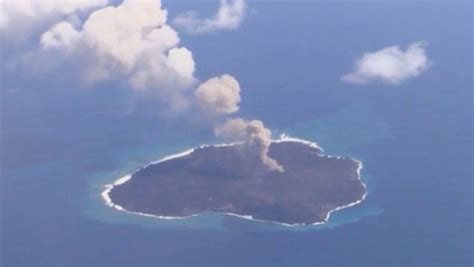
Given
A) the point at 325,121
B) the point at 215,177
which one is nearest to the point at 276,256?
the point at 215,177

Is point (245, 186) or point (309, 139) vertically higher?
point (309, 139)

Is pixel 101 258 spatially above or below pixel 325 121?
below

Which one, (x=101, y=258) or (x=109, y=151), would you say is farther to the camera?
(x=109, y=151)

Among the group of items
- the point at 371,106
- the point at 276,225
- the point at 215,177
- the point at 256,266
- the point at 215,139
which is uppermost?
the point at 371,106

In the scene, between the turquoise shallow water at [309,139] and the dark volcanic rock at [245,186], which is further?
the dark volcanic rock at [245,186]

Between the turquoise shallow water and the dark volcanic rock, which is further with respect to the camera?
the dark volcanic rock

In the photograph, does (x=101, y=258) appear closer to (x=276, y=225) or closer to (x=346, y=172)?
(x=276, y=225)

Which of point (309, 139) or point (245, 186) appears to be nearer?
point (245, 186)

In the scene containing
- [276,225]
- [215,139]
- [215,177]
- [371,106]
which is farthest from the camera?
[371,106]
